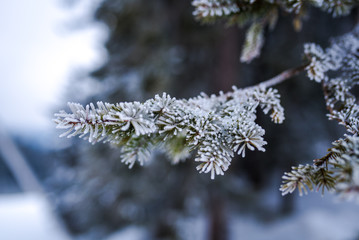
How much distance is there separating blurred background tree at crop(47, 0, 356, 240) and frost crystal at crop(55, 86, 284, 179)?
10.4 feet

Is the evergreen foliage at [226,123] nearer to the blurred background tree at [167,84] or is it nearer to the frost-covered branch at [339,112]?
the frost-covered branch at [339,112]

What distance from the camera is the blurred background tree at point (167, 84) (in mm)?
4438

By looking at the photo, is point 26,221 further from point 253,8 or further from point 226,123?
point 253,8

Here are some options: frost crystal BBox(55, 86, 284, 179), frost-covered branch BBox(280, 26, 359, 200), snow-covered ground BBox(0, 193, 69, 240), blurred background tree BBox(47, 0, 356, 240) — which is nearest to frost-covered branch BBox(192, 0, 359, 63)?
frost-covered branch BBox(280, 26, 359, 200)

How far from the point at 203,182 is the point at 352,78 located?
3751mm

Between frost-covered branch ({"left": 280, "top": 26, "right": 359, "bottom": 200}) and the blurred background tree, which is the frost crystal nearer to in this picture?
frost-covered branch ({"left": 280, "top": 26, "right": 359, "bottom": 200})

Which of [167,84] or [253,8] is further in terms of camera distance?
[167,84]

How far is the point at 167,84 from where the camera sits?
4.21 m

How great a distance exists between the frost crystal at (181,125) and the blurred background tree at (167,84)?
3.18 metres

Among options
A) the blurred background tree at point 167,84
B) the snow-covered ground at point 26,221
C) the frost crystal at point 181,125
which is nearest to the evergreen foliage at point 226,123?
the frost crystal at point 181,125

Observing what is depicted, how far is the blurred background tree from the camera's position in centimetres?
444

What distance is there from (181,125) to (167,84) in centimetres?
342

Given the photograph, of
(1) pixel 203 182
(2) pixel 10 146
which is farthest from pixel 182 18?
(2) pixel 10 146

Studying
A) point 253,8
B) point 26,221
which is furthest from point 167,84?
point 26,221
